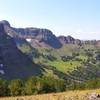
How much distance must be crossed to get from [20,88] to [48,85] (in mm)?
9930

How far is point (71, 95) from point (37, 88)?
222 ft

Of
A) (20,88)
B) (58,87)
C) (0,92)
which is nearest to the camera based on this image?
A: (0,92)

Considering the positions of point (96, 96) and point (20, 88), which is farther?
point (20, 88)

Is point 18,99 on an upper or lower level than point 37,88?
upper

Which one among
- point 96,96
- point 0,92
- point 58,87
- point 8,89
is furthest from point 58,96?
point 58,87

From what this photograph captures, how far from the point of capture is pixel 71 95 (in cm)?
3972

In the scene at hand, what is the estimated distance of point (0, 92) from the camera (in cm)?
9875

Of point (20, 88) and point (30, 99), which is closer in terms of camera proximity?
point (30, 99)

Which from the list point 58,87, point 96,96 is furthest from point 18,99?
point 58,87

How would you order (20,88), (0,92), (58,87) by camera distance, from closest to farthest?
(0,92) < (20,88) < (58,87)

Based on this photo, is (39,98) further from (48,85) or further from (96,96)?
(48,85)

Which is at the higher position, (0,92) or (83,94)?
(83,94)

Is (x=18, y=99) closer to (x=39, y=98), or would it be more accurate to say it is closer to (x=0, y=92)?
(x=39, y=98)

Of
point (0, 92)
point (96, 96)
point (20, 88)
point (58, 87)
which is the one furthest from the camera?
point (58, 87)
